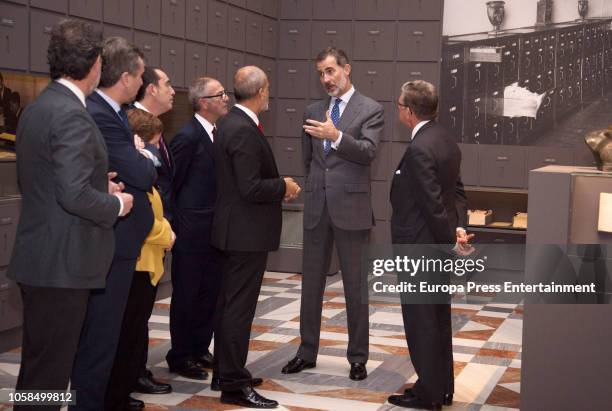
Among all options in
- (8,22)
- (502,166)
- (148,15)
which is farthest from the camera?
(502,166)

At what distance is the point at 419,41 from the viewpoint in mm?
7664

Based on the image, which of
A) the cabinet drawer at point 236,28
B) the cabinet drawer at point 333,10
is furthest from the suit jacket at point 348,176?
the cabinet drawer at point 333,10

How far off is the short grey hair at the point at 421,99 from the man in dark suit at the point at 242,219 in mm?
607

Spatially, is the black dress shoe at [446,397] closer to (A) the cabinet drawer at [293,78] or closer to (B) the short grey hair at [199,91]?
(B) the short grey hair at [199,91]

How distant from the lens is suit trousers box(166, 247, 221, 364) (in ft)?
13.6

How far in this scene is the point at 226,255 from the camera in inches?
144

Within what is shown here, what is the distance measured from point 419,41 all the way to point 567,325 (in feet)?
15.2

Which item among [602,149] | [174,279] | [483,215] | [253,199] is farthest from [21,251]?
[483,215]

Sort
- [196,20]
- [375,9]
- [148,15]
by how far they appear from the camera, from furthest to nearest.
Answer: [375,9]
[196,20]
[148,15]

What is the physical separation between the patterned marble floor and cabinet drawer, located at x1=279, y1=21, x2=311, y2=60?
2600mm

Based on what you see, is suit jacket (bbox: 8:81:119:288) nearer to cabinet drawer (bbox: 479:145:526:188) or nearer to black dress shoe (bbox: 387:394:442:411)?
black dress shoe (bbox: 387:394:442:411)

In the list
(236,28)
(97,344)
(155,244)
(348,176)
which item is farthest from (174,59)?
(97,344)

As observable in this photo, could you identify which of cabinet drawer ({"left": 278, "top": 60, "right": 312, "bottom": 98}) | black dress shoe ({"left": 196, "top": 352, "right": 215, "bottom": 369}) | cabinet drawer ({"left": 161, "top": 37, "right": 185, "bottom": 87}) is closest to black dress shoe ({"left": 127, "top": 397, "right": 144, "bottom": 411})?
black dress shoe ({"left": 196, "top": 352, "right": 215, "bottom": 369})

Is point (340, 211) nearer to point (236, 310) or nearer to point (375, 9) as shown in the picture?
point (236, 310)
